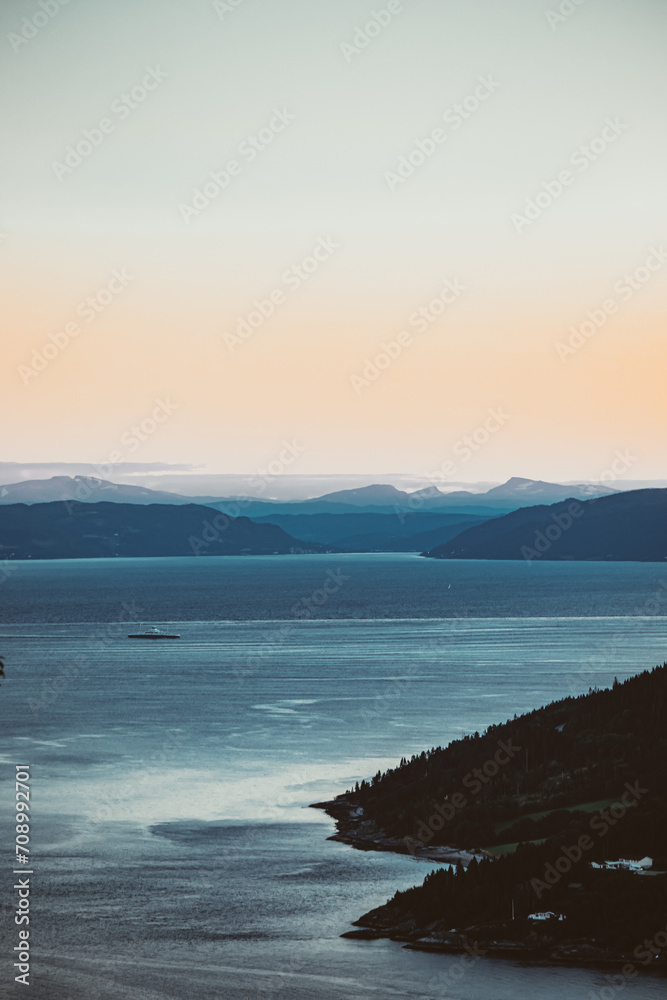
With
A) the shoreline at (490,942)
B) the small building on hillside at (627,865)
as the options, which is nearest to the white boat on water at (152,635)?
the shoreline at (490,942)

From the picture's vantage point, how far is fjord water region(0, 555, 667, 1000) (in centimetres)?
4612

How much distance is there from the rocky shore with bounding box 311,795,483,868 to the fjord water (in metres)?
1.11

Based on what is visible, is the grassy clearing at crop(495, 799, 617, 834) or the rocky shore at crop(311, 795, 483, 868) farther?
the grassy clearing at crop(495, 799, 617, 834)

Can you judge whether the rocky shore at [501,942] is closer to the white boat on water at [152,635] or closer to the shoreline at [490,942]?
the shoreline at [490,942]

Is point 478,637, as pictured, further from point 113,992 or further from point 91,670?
point 113,992

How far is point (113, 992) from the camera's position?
4434cm

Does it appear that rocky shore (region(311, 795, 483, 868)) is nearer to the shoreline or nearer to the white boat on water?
the shoreline

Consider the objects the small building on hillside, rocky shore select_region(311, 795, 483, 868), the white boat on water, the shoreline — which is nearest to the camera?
the shoreline

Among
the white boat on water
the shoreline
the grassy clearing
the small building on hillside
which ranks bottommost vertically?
the shoreline

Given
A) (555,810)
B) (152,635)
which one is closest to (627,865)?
(555,810)

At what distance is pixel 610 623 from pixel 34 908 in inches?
5331

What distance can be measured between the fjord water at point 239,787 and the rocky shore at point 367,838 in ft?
3.63

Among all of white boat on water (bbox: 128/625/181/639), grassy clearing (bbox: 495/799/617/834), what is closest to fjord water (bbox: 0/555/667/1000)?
white boat on water (bbox: 128/625/181/639)

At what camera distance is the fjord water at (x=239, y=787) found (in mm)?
46125
